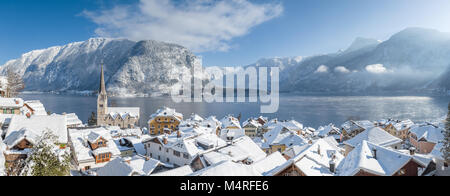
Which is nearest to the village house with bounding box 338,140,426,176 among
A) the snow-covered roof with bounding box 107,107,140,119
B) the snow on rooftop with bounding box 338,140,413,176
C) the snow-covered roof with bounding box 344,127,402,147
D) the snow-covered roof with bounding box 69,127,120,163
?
the snow on rooftop with bounding box 338,140,413,176

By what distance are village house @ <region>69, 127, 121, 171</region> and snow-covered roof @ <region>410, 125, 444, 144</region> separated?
59.7 meters

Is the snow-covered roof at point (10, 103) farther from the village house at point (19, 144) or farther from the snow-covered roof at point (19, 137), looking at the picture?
the village house at point (19, 144)

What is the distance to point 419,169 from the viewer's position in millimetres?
18750

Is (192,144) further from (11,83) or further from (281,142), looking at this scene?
(11,83)

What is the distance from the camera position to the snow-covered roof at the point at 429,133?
162ft

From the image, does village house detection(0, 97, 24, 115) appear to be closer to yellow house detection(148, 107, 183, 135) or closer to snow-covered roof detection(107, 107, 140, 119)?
yellow house detection(148, 107, 183, 135)

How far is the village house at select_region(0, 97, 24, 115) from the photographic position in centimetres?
3584

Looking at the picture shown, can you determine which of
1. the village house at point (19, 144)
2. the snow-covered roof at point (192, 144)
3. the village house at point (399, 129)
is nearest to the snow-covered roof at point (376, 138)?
the snow-covered roof at point (192, 144)

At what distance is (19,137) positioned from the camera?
78.2ft

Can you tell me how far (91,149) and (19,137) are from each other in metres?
8.95

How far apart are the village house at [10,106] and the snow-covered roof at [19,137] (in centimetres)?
1518

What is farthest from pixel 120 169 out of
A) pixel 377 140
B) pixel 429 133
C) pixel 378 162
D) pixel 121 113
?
pixel 121 113

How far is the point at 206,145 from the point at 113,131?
3011 cm
